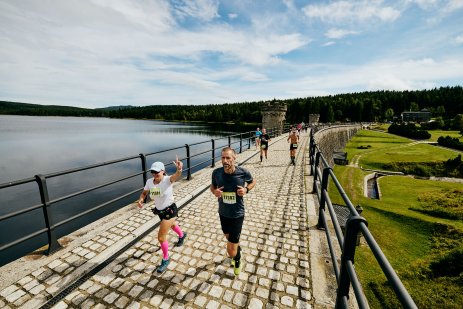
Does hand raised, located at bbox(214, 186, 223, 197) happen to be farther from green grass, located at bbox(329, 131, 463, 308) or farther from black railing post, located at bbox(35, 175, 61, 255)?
green grass, located at bbox(329, 131, 463, 308)

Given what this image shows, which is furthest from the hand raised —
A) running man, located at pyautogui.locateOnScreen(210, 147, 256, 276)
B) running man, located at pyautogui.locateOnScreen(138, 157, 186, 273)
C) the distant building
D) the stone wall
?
the distant building

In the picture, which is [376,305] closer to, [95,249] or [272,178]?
[272,178]

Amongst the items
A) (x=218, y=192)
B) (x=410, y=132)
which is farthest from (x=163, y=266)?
(x=410, y=132)

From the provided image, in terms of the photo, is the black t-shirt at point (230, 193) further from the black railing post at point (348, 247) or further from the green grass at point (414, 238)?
the green grass at point (414, 238)

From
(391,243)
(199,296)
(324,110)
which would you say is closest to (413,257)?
(391,243)

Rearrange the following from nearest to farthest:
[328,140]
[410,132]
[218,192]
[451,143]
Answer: [218,192]
[328,140]
[451,143]
[410,132]

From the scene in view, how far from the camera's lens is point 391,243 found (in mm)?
14352

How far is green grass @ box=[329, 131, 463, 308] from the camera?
985 centimetres

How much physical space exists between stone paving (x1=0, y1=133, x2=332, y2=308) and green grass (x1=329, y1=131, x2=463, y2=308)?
7559mm

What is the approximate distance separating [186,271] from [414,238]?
17.7m

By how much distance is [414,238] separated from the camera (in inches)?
598

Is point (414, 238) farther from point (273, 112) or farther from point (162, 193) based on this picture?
point (273, 112)

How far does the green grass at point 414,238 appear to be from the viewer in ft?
32.3

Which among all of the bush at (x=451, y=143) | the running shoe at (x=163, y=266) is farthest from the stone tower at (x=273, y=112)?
the bush at (x=451, y=143)
